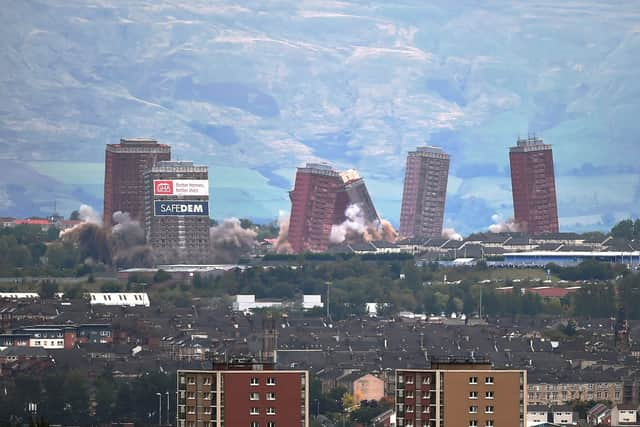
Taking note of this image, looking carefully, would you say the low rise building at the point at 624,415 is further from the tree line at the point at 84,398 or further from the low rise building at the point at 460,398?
the low rise building at the point at 460,398

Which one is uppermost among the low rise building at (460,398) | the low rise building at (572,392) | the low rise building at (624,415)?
the low rise building at (572,392)

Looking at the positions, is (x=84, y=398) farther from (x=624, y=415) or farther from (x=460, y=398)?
(x=460, y=398)

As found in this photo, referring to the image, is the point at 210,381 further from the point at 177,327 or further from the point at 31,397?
the point at 177,327

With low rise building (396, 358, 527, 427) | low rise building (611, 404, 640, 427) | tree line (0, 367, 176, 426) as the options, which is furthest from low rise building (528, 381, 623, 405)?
low rise building (396, 358, 527, 427)

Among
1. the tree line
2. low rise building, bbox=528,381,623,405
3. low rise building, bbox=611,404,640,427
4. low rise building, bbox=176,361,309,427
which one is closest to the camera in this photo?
low rise building, bbox=176,361,309,427

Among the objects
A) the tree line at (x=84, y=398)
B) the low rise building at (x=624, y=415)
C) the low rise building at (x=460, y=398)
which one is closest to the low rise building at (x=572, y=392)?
the low rise building at (x=624, y=415)

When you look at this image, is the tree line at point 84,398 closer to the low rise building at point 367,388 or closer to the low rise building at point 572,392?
the low rise building at point 367,388

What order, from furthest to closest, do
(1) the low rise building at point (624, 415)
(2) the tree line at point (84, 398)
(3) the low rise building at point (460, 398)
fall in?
(1) the low rise building at point (624, 415) → (2) the tree line at point (84, 398) → (3) the low rise building at point (460, 398)

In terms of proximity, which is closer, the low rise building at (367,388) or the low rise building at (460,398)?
the low rise building at (460,398)

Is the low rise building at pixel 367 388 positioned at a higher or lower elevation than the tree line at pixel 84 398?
higher

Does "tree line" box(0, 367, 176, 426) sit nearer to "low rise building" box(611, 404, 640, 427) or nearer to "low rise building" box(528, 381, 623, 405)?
"low rise building" box(528, 381, 623, 405)

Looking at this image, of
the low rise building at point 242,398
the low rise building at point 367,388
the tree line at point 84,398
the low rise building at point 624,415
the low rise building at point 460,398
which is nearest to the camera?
the low rise building at point 460,398
